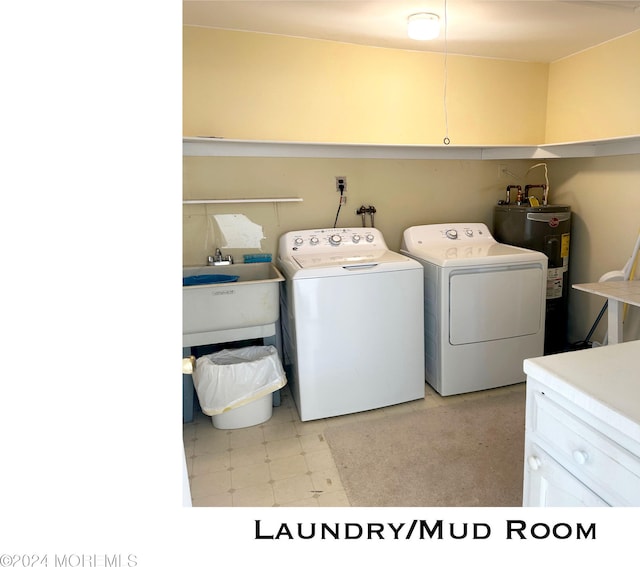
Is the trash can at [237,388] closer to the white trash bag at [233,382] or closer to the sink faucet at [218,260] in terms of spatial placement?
the white trash bag at [233,382]

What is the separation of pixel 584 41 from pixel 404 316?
2091mm

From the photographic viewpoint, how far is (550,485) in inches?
41.8

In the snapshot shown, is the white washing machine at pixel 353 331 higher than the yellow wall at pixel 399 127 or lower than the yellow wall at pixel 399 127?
lower

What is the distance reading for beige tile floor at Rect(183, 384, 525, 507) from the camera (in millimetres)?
1845

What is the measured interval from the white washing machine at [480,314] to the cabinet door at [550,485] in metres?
1.44

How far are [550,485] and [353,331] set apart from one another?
1.39 meters

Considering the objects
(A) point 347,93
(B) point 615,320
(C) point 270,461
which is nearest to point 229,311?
(C) point 270,461

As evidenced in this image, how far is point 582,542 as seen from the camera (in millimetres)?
828

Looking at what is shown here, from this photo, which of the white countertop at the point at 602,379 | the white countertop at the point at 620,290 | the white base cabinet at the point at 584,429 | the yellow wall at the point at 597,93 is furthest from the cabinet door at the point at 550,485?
the yellow wall at the point at 597,93

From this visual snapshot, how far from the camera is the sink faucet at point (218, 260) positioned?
2709mm
